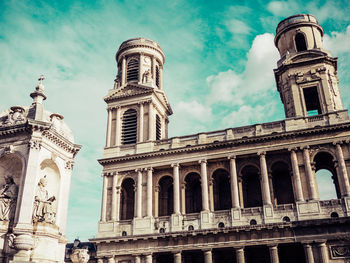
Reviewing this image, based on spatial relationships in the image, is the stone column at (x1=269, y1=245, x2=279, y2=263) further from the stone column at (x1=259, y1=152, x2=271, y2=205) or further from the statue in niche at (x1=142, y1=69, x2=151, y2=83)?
the statue in niche at (x1=142, y1=69, x2=151, y2=83)

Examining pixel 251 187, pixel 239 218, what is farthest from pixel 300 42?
pixel 239 218

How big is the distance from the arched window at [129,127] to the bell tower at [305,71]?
1523 cm

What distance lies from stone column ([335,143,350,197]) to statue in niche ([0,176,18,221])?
936 inches

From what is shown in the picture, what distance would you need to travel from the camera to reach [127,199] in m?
36.4

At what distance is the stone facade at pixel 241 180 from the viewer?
2867 cm

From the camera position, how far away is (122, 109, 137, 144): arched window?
37.8m

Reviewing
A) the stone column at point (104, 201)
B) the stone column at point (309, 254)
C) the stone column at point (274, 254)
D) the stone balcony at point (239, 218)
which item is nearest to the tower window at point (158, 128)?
the stone column at point (104, 201)

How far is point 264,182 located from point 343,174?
6136 millimetres

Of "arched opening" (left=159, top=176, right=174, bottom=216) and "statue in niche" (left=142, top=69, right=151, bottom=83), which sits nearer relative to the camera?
"arched opening" (left=159, top=176, right=174, bottom=216)

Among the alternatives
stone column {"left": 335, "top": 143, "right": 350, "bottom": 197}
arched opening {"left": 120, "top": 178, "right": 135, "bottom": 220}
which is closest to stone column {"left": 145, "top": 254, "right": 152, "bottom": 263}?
arched opening {"left": 120, "top": 178, "right": 135, "bottom": 220}

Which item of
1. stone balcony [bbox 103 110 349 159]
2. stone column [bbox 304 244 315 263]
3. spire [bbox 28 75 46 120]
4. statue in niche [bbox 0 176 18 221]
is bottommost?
stone column [bbox 304 244 315 263]

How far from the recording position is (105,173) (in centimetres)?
3581

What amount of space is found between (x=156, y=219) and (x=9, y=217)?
19.0 m

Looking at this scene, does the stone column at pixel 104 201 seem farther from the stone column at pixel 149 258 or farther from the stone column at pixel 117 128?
the stone column at pixel 149 258
